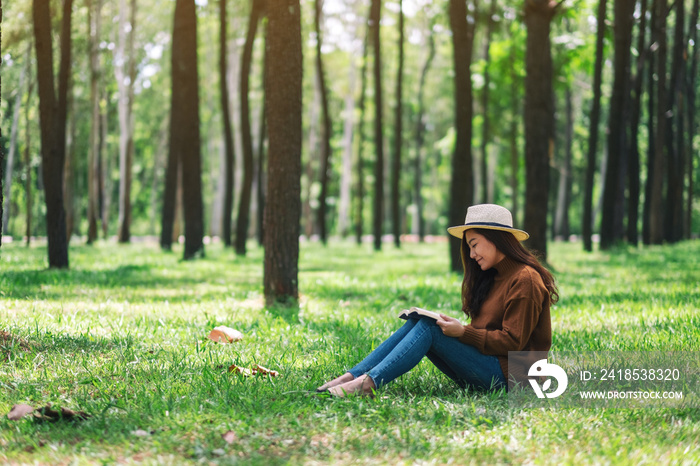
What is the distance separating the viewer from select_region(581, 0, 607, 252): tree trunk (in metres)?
19.3

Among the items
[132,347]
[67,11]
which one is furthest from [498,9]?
[132,347]

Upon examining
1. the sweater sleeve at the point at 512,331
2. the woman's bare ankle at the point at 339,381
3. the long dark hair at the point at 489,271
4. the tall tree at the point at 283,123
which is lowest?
the woman's bare ankle at the point at 339,381

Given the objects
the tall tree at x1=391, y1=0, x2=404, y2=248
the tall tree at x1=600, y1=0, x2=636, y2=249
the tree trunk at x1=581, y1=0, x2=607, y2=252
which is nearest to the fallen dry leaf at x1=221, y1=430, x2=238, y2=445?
the tree trunk at x1=581, y1=0, x2=607, y2=252

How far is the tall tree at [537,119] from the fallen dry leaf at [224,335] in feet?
26.8

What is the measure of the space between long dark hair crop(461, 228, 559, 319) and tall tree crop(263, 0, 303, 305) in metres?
4.35

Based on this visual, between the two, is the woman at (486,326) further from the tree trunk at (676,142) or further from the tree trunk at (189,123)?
the tree trunk at (676,142)

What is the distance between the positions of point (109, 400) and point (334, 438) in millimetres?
1572

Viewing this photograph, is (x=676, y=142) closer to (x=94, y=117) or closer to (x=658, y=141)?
(x=658, y=141)

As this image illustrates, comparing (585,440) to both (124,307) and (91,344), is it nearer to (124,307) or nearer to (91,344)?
(91,344)

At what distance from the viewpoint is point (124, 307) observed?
8391mm

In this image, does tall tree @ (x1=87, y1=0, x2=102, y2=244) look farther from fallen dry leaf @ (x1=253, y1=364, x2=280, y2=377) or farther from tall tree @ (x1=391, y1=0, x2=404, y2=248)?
fallen dry leaf @ (x1=253, y1=364, x2=280, y2=377)

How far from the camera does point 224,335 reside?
6.48m

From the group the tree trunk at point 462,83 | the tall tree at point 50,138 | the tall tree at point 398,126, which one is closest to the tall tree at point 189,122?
the tall tree at point 50,138

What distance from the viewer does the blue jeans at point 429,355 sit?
4543 mm
